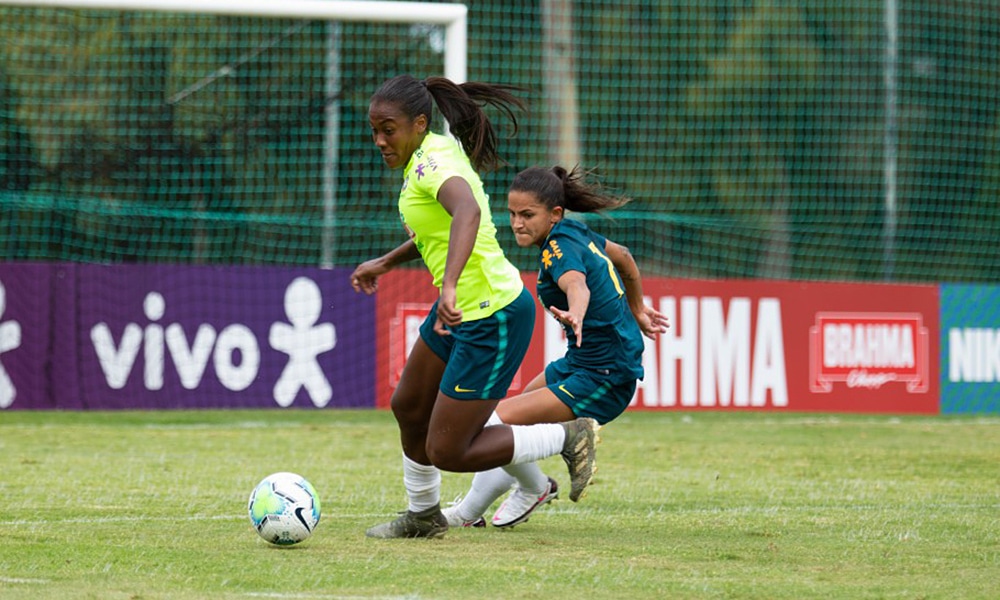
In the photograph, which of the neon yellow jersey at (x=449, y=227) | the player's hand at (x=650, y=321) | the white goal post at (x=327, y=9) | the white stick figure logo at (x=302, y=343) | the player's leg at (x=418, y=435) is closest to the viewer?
the neon yellow jersey at (x=449, y=227)

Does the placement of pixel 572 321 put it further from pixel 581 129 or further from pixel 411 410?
pixel 581 129

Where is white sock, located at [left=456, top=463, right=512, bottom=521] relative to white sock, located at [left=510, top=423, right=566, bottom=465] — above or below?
below

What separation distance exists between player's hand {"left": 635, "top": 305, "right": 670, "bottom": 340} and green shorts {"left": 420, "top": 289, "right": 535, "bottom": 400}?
137 cm

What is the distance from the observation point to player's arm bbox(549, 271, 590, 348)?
6.28 metres

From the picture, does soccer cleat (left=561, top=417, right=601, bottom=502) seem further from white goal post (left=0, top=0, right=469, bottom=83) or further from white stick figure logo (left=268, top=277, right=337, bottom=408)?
white stick figure logo (left=268, top=277, right=337, bottom=408)

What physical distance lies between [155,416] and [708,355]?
560 cm

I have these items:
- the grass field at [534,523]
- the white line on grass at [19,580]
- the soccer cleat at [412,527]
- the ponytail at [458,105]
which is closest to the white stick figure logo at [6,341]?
the grass field at [534,523]

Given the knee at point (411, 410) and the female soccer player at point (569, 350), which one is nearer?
the knee at point (411, 410)

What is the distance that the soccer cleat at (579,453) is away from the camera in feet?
20.7

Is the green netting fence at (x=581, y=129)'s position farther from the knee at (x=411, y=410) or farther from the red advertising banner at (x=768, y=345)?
the knee at (x=411, y=410)

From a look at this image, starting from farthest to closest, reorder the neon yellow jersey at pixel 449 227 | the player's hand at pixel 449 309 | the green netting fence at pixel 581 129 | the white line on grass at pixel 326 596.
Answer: the green netting fence at pixel 581 129, the neon yellow jersey at pixel 449 227, the player's hand at pixel 449 309, the white line on grass at pixel 326 596

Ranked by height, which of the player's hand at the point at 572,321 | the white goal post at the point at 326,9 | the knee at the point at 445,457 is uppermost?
the white goal post at the point at 326,9

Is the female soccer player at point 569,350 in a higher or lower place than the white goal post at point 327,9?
lower

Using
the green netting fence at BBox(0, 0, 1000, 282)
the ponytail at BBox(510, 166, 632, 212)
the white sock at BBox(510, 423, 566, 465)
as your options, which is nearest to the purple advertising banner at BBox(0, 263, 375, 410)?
the green netting fence at BBox(0, 0, 1000, 282)
